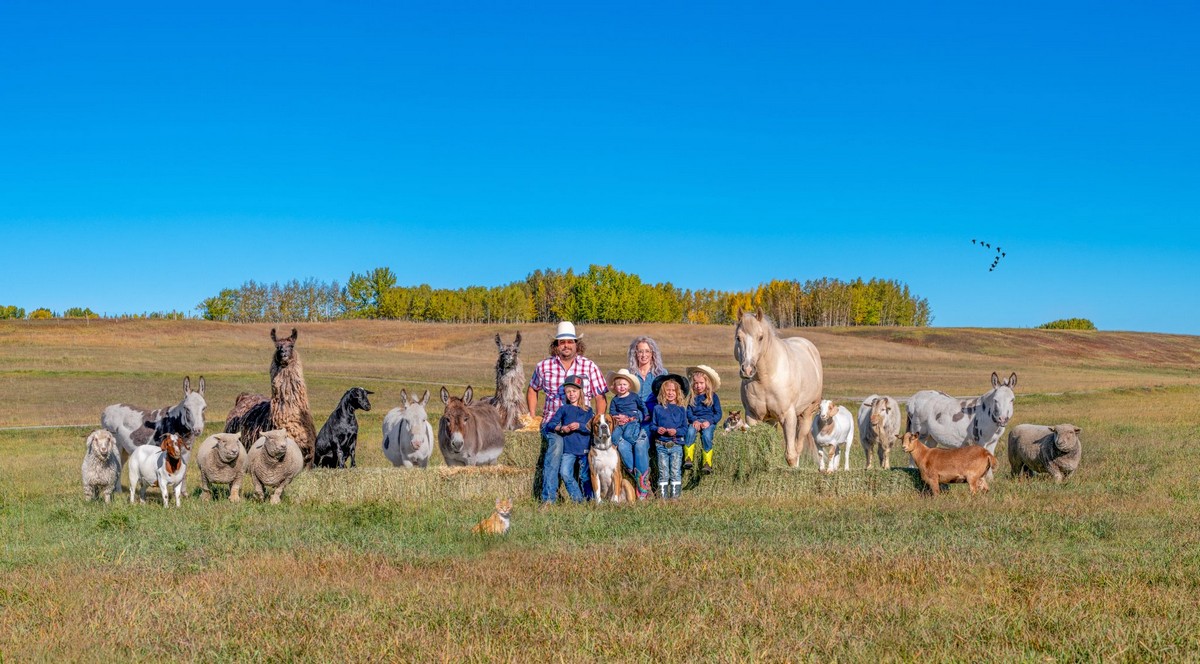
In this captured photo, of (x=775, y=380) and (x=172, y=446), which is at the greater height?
(x=775, y=380)

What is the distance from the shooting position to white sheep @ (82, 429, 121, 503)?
12.9 meters

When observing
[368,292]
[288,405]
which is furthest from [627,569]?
[368,292]

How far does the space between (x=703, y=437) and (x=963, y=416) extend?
6184mm

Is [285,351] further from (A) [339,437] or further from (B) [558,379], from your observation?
(B) [558,379]

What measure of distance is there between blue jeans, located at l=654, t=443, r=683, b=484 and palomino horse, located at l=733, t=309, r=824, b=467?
151cm

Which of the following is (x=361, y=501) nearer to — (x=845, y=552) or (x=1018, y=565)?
(x=845, y=552)

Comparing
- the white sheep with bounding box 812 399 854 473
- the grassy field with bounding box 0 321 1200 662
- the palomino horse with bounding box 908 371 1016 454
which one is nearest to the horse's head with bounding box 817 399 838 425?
the white sheep with bounding box 812 399 854 473

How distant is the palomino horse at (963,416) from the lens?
15469 millimetres

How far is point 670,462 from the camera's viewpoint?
12484 mm

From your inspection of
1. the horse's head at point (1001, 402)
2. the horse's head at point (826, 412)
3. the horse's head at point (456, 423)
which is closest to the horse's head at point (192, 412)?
the horse's head at point (456, 423)

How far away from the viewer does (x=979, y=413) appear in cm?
1617

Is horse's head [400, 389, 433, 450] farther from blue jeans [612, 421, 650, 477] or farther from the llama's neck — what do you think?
blue jeans [612, 421, 650, 477]

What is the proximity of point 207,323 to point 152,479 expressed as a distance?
93.9 meters

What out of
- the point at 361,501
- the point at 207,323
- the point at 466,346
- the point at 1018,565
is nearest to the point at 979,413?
the point at 1018,565
